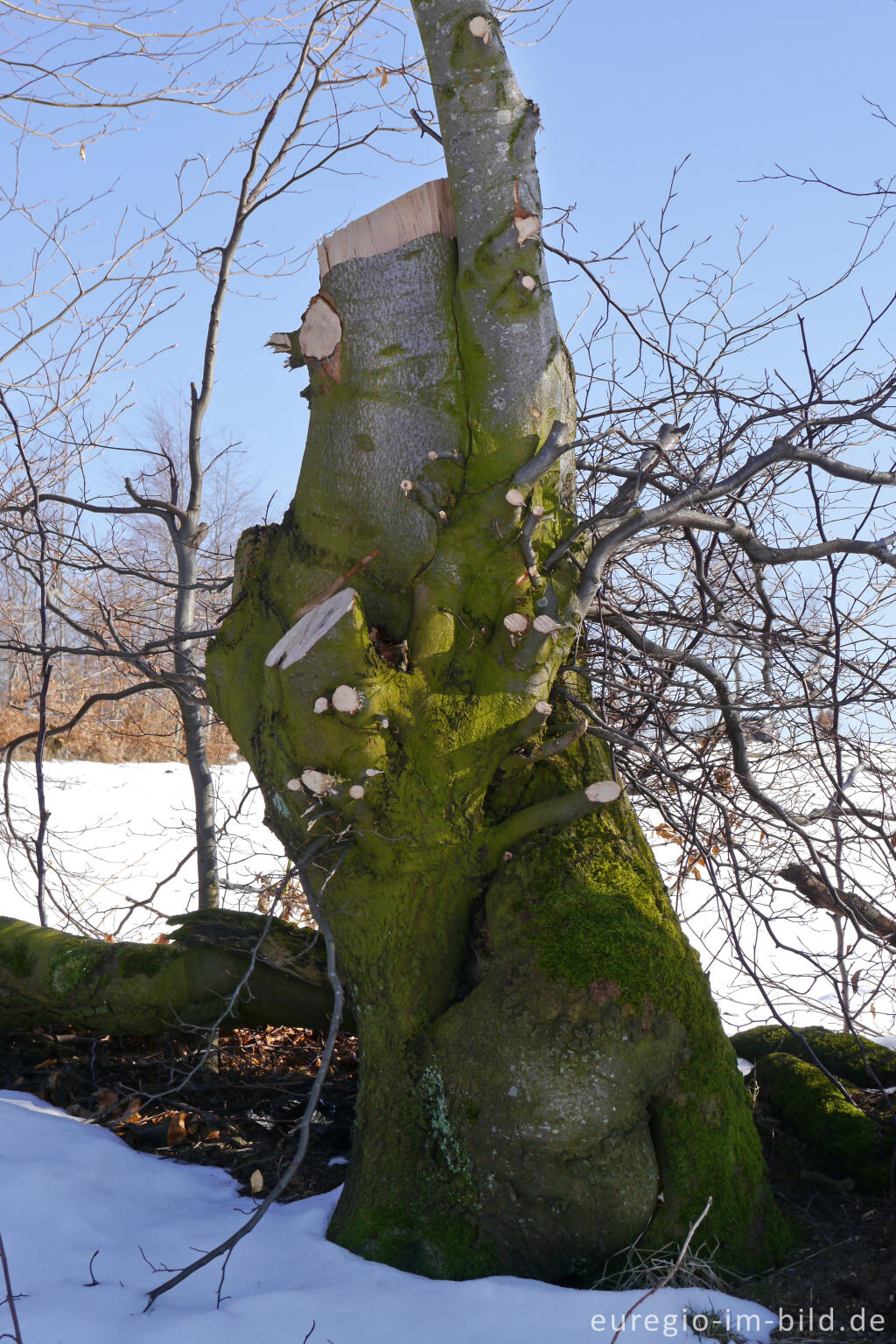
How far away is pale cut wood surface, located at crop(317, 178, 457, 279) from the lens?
3076 millimetres

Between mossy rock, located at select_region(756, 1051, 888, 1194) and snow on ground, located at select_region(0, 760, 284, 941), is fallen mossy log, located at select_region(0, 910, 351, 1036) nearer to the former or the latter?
mossy rock, located at select_region(756, 1051, 888, 1194)

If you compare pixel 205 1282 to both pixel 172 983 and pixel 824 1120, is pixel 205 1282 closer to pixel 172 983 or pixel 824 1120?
pixel 172 983

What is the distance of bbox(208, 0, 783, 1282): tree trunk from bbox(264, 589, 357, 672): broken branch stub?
11 millimetres

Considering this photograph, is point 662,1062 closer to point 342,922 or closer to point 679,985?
point 679,985

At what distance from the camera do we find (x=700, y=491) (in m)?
2.92

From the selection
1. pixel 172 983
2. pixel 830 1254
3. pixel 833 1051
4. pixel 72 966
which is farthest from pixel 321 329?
pixel 833 1051

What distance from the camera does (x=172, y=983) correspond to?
12.3 ft

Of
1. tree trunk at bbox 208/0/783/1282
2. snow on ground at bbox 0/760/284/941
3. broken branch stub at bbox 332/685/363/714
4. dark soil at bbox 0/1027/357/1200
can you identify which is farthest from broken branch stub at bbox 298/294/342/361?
snow on ground at bbox 0/760/284/941

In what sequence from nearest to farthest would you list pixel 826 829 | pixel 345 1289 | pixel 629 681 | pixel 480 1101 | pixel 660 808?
pixel 345 1289 → pixel 480 1101 → pixel 660 808 → pixel 629 681 → pixel 826 829

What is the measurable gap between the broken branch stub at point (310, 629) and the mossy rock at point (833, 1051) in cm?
240

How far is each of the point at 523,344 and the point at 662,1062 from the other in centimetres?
235

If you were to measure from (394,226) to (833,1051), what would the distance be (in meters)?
3.75

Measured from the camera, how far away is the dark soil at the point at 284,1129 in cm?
245

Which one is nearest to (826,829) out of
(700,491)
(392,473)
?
(700,491)
